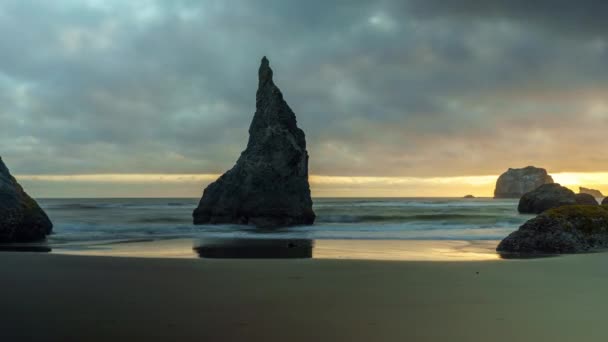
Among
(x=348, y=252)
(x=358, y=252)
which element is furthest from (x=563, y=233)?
(x=348, y=252)

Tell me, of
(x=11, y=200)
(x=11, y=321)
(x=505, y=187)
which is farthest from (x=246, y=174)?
(x=505, y=187)

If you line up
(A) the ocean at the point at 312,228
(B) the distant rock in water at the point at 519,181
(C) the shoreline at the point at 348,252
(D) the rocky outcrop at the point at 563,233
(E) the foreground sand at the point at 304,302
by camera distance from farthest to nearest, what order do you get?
(B) the distant rock in water at the point at 519,181
(A) the ocean at the point at 312,228
(D) the rocky outcrop at the point at 563,233
(C) the shoreline at the point at 348,252
(E) the foreground sand at the point at 304,302

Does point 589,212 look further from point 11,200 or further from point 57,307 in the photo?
point 11,200

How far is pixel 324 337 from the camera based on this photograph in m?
5.19

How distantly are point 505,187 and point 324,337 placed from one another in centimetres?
19621

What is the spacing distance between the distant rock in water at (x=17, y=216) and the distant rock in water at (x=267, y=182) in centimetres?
1724

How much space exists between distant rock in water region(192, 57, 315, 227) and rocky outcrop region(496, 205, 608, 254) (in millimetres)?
24219

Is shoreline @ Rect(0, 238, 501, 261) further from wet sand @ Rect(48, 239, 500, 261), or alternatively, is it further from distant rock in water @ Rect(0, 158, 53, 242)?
distant rock in water @ Rect(0, 158, 53, 242)

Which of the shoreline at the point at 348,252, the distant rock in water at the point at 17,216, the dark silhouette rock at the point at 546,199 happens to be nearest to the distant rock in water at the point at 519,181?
the dark silhouette rock at the point at 546,199

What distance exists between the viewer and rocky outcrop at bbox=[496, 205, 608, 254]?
14086 millimetres

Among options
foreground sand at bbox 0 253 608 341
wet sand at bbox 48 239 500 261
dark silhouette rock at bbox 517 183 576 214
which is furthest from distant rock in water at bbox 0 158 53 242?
dark silhouette rock at bbox 517 183 576 214

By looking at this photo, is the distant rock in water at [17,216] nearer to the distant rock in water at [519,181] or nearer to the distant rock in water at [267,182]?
the distant rock in water at [267,182]

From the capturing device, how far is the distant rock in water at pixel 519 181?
6265 inches

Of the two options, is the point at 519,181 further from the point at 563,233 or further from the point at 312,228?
the point at 563,233
